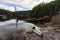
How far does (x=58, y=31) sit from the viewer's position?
4047 millimetres

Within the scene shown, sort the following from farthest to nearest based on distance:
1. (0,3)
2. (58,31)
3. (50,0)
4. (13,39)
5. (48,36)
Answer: (50,0) → (58,31) → (48,36) → (0,3) → (13,39)

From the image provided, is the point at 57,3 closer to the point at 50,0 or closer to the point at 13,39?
the point at 50,0

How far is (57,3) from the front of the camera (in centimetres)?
468

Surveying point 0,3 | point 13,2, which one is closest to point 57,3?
point 13,2

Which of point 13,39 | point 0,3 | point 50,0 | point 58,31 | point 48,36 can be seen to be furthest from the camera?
point 50,0

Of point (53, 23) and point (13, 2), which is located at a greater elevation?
point (13, 2)

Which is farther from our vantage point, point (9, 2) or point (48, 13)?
point (48, 13)

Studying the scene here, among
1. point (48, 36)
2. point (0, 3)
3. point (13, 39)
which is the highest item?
point (0, 3)

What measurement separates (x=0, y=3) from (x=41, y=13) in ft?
5.91

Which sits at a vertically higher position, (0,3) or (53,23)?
(0,3)

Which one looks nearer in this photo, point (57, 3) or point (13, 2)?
point (13, 2)

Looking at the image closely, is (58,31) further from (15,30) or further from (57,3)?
(15,30)

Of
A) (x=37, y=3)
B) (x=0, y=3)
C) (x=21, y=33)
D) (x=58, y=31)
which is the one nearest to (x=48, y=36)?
(x=58, y=31)

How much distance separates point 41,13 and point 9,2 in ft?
5.26
